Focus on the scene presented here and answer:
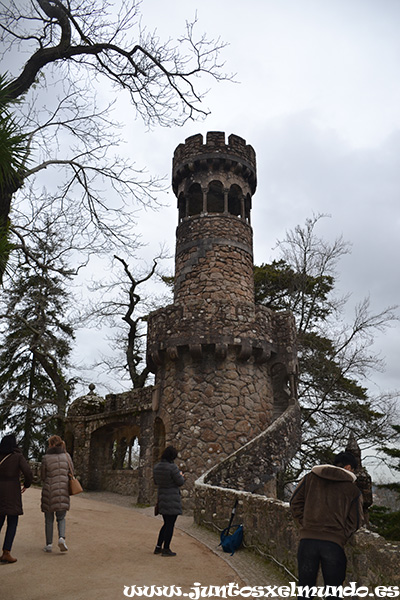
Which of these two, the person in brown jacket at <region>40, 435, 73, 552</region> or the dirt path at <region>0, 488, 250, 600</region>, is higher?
the person in brown jacket at <region>40, 435, 73, 552</region>

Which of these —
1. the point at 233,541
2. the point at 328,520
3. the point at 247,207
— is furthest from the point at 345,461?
the point at 247,207

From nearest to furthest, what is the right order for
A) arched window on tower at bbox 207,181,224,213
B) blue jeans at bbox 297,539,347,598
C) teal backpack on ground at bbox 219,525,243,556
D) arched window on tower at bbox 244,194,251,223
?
blue jeans at bbox 297,539,347,598 → teal backpack on ground at bbox 219,525,243,556 → arched window on tower at bbox 244,194,251,223 → arched window on tower at bbox 207,181,224,213

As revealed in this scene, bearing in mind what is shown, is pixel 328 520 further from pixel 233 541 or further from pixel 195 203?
pixel 195 203

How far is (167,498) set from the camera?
6.61m

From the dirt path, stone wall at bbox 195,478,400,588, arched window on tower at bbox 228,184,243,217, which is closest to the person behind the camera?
stone wall at bbox 195,478,400,588

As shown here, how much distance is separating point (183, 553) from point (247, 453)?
437cm

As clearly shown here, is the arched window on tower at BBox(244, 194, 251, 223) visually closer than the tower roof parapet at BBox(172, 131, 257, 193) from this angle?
No

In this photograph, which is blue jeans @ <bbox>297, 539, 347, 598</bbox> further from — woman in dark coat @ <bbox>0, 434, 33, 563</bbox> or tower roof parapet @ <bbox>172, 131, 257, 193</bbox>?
tower roof parapet @ <bbox>172, 131, 257, 193</bbox>

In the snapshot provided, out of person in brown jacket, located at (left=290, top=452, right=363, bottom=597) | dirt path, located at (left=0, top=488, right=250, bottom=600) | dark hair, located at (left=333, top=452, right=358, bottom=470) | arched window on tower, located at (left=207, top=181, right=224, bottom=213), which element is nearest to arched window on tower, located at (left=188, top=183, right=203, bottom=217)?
arched window on tower, located at (left=207, top=181, right=224, bottom=213)


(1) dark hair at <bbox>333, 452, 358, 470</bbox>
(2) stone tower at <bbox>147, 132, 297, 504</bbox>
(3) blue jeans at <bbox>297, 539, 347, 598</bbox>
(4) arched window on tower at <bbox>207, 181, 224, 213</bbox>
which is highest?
(4) arched window on tower at <bbox>207, 181, 224, 213</bbox>

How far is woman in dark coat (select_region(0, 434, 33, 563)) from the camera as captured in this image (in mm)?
5773

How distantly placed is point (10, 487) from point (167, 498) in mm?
2019

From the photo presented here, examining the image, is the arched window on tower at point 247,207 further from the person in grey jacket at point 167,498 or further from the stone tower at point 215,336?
the person in grey jacket at point 167,498

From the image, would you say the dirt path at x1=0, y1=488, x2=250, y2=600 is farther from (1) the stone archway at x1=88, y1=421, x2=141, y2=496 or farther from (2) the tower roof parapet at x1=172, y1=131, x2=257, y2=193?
(2) the tower roof parapet at x1=172, y1=131, x2=257, y2=193
